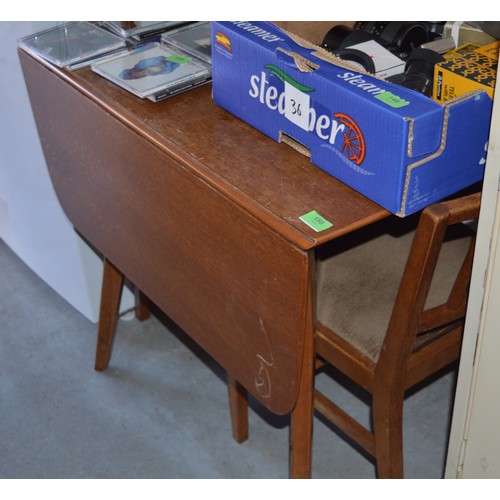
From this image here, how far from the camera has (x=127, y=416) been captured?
216 cm

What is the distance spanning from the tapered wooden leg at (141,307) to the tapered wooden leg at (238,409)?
0.48 metres

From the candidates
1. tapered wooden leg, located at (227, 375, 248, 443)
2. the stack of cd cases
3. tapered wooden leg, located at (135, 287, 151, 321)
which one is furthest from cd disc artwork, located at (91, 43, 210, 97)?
tapered wooden leg, located at (135, 287, 151, 321)

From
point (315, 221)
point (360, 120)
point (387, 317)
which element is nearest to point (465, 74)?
point (360, 120)

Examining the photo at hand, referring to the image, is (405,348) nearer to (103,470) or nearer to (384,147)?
(384,147)

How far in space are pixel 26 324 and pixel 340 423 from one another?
1.06m

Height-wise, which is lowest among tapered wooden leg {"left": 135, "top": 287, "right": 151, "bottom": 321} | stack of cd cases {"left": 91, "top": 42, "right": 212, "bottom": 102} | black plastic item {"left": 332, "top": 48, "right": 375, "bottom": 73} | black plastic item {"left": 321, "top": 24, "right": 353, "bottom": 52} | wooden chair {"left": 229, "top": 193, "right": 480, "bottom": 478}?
tapered wooden leg {"left": 135, "top": 287, "right": 151, "bottom": 321}

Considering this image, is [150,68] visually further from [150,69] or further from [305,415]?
[305,415]

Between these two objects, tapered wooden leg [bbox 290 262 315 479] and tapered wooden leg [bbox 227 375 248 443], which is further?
tapered wooden leg [bbox 227 375 248 443]

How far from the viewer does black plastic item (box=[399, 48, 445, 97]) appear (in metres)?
1.52

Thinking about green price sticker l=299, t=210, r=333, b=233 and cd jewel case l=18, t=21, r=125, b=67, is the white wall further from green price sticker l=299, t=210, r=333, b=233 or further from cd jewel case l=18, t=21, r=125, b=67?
green price sticker l=299, t=210, r=333, b=233

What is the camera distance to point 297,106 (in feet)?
4.75

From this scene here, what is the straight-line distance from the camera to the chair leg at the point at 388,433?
1.60 meters

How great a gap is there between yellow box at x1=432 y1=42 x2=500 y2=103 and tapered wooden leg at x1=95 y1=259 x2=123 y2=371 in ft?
3.14

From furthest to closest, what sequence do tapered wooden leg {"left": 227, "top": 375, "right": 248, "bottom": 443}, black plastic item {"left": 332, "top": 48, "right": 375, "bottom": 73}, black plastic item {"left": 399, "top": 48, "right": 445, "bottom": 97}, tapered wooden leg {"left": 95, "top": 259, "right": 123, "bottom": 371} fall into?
tapered wooden leg {"left": 95, "top": 259, "right": 123, "bottom": 371} → tapered wooden leg {"left": 227, "top": 375, "right": 248, "bottom": 443} → black plastic item {"left": 332, "top": 48, "right": 375, "bottom": 73} → black plastic item {"left": 399, "top": 48, "right": 445, "bottom": 97}
